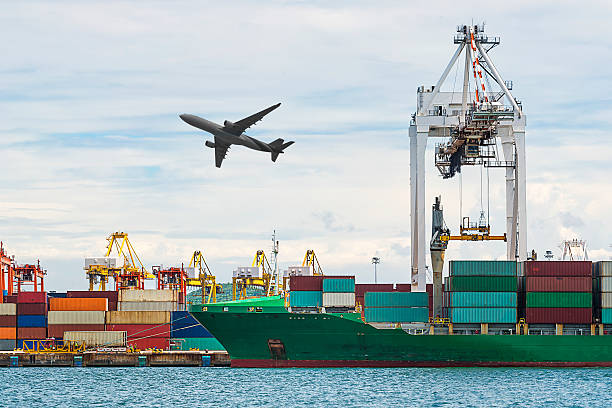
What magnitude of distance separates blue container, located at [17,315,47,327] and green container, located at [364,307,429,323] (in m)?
29.8

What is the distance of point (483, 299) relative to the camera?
6525 centimetres

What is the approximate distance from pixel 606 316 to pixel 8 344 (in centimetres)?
4662

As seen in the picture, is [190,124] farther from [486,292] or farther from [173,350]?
[173,350]

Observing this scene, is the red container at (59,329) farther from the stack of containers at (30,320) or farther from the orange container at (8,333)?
the orange container at (8,333)

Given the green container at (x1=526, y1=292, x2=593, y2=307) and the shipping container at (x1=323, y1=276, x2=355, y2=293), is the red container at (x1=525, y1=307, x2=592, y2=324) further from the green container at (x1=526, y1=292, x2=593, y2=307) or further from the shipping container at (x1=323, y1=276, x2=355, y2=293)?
the shipping container at (x1=323, y1=276, x2=355, y2=293)

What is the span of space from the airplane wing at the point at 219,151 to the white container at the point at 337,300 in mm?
11974

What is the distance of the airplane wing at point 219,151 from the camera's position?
61781 millimetres

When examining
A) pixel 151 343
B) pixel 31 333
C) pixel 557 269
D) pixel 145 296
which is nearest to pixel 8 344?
pixel 31 333

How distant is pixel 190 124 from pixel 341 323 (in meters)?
16.7

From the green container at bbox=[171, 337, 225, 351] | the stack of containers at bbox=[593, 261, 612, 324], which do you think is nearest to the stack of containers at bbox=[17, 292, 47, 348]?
the green container at bbox=[171, 337, 225, 351]

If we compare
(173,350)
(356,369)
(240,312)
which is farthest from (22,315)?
(356,369)

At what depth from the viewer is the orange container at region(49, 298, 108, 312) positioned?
83.3m

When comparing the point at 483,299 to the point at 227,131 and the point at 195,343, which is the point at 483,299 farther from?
the point at 195,343

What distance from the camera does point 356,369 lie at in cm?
7056
